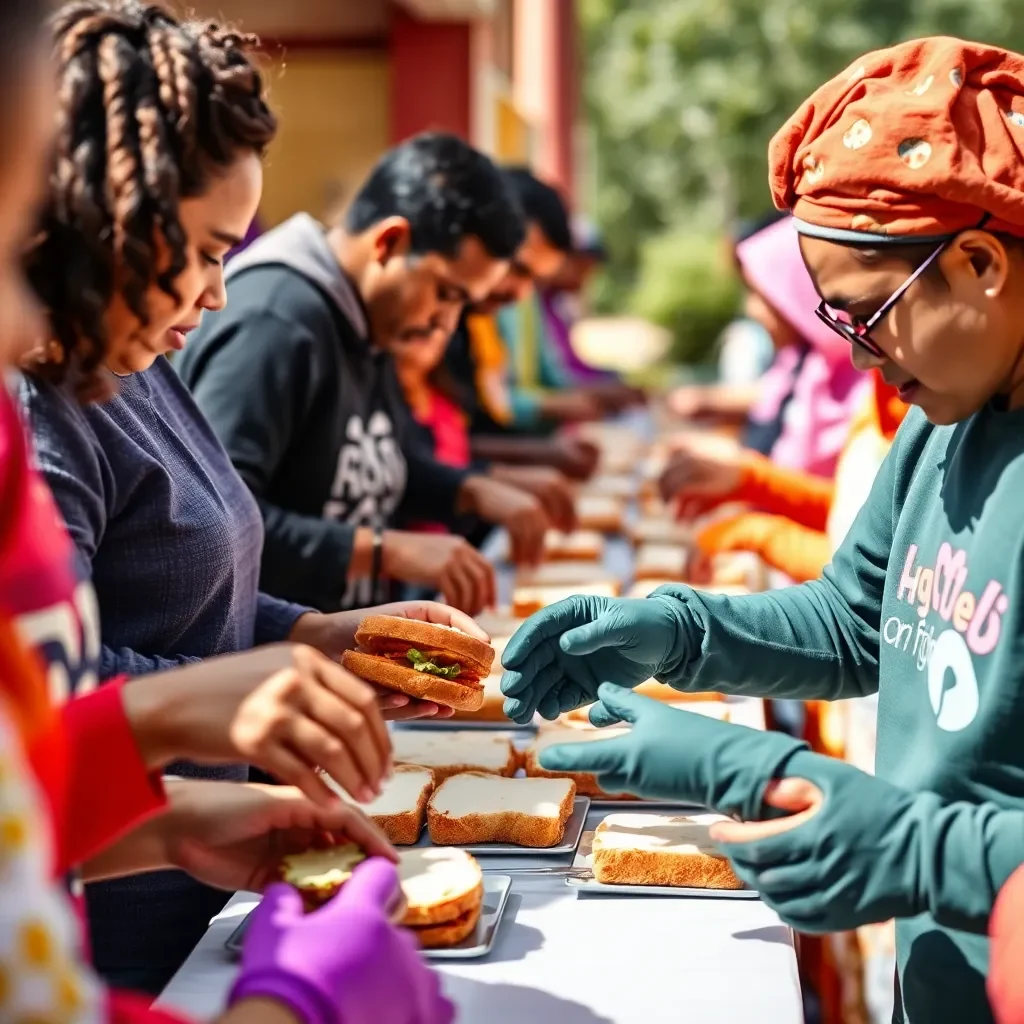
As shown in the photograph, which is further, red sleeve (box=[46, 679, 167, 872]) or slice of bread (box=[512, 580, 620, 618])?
slice of bread (box=[512, 580, 620, 618])

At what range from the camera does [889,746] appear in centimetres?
154

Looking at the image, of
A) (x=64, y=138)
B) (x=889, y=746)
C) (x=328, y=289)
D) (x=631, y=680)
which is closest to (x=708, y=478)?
(x=328, y=289)

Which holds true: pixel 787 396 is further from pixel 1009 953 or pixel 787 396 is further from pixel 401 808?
pixel 1009 953

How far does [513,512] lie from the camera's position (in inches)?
137

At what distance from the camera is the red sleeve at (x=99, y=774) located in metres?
1.19

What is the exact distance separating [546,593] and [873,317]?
1.85 m

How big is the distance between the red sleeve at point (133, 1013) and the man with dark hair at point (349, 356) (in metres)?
1.59

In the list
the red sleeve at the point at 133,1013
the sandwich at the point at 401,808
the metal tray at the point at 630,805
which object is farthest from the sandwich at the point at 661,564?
the red sleeve at the point at 133,1013

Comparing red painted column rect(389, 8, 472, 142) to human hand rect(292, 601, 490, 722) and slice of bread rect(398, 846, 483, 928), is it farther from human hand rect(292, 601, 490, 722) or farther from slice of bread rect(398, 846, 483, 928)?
slice of bread rect(398, 846, 483, 928)

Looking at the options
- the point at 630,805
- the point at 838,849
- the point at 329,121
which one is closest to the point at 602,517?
the point at 630,805

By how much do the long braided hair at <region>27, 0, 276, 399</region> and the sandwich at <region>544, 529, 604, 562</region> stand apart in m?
2.55

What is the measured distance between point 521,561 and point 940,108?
2.27 m

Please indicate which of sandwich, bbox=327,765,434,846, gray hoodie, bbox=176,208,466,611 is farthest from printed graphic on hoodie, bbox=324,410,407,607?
sandwich, bbox=327,765,434,846

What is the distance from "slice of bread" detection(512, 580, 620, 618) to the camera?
315 cm
